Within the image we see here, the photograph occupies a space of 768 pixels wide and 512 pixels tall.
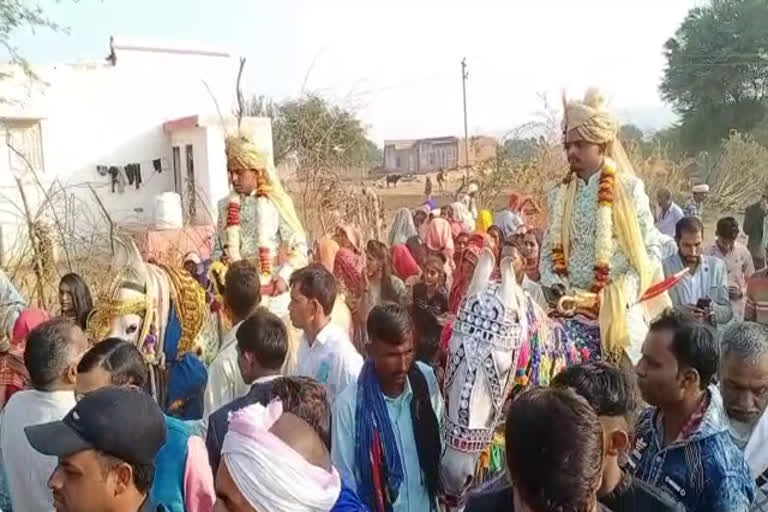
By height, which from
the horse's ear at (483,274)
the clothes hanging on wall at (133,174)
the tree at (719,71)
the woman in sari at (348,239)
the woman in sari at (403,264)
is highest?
the tree at (719,71)

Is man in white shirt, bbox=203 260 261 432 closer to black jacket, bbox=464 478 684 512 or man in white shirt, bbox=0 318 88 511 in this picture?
man in white shirt, bbox=0 318 88 511

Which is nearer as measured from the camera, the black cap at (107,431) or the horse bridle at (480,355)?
the black cap at (107,431)

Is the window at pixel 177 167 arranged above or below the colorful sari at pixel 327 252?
above

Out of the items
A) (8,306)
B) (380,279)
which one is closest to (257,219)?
(380,279)

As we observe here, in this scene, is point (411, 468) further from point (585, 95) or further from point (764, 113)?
point (764, 113)

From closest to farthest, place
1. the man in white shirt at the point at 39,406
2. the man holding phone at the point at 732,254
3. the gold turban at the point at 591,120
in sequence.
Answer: the man in white shirt at the point at 39,406, the gold turban at the point at 591,120, the man holding phone at the point at 732,254

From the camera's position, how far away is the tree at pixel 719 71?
109 feet

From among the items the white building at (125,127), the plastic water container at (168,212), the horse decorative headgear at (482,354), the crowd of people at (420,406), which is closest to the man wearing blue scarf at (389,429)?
the crowd of people at (420,406)

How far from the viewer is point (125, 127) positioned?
21.7 meters

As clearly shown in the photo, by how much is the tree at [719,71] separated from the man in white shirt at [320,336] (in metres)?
32.1

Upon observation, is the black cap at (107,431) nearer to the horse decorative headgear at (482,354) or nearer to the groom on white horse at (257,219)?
the horse decorative headgear at (482,354)

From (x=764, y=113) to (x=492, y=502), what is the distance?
34202 mm

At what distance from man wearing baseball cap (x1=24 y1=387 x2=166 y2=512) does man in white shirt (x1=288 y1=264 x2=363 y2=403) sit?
5.20 feet

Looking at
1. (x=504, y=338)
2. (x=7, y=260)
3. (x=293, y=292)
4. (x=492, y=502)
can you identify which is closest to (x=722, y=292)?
(x=293, y=292)
